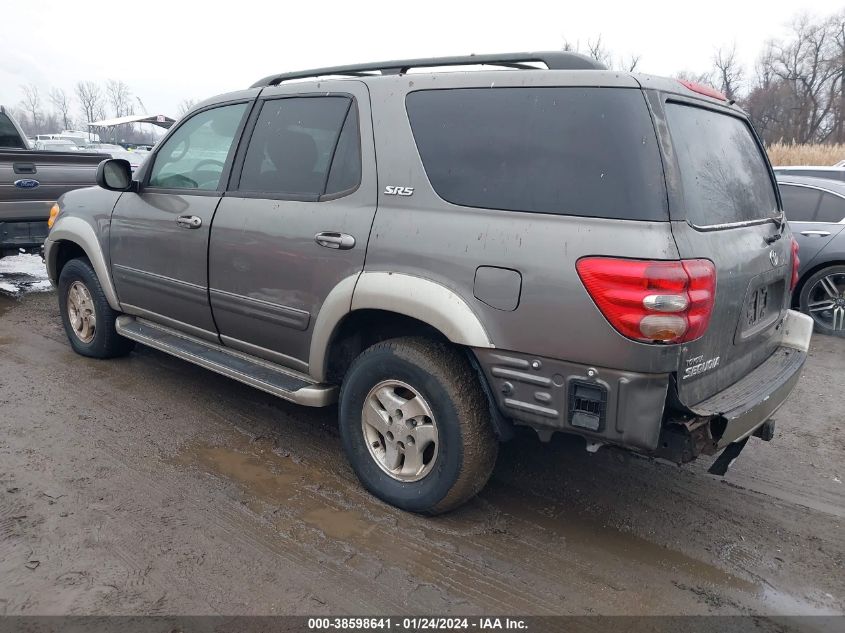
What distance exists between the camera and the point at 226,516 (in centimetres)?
305

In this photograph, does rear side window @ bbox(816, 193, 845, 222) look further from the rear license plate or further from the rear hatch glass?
the rear license plate

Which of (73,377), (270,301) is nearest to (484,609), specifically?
(270,301)

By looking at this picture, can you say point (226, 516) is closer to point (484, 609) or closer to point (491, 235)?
point (484, 609)

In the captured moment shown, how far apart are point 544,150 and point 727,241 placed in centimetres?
Answer: 85

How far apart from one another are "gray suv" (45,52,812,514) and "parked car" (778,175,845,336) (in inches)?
143

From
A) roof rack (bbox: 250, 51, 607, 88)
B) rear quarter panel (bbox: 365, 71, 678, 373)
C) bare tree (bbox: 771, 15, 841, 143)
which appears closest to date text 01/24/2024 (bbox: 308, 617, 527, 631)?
rear quarter panel (bbox: 365, 71, 678, 373)

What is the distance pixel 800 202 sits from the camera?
691 cm

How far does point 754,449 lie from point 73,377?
465cm

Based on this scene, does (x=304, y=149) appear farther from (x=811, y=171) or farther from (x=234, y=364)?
(x=811, y=171)

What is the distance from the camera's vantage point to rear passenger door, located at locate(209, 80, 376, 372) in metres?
3.19

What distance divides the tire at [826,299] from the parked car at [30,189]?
8038mm

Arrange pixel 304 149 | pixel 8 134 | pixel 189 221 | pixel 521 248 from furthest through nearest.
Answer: pixel 8 134 < pixel 189 221 < pixel 304 149 < pixel 521 248

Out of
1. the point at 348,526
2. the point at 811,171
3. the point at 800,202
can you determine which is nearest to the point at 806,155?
the point at 811,171

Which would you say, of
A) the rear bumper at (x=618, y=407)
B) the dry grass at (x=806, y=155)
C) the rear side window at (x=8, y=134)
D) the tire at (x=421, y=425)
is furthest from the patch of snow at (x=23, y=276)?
the dry grass at (x=806, y=155)
